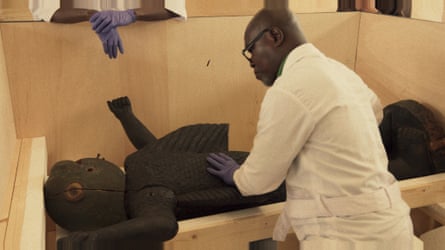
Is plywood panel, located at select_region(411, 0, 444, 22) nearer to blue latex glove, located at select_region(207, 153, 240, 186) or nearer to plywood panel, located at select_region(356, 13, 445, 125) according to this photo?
plywood panel, located at select_region(356, 13, 445, 125)

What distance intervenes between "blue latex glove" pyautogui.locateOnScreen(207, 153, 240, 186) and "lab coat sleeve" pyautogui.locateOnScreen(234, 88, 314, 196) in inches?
6.5

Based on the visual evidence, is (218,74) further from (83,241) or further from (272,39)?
(83,241)

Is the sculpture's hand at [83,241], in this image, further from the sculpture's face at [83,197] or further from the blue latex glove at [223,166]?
the blue latex glove at [223,166]

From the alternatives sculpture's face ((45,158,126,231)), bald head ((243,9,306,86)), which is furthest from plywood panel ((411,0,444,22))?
sculpture's face ((45,158,126,231))

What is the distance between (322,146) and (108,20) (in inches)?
26.9

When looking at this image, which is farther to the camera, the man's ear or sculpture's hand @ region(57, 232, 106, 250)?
the man's ear

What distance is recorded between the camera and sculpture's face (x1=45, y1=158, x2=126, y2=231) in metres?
1.12

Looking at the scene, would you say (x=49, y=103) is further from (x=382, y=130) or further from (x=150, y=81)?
(x=382, y=130)

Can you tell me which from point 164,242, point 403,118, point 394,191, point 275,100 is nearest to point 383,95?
point 403,118

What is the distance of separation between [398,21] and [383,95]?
255 millimetres

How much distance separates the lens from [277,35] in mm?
1078

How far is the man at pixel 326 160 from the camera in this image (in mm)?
970

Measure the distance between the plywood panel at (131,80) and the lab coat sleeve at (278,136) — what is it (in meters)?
0.57

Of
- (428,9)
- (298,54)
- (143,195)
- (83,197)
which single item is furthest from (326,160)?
(428,9)
